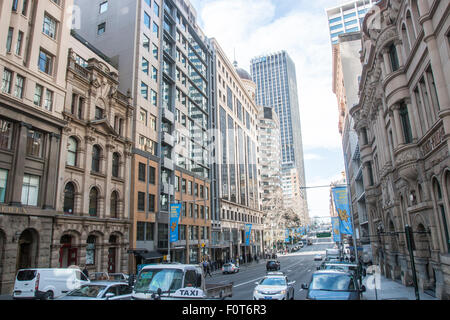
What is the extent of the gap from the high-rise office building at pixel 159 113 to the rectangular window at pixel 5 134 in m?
16.2

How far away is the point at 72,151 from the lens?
1282 inches

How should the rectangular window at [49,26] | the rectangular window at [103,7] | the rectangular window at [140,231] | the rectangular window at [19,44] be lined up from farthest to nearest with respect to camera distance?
the rectangular window at [103,7], the rectangular window at [140,231], the rectangular window at [49,26], the rectangular window at [19,44]

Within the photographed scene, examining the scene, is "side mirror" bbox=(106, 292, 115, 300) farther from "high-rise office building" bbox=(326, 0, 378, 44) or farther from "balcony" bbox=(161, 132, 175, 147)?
"high-rise office building" bbox=(326, 0, 378, 44)

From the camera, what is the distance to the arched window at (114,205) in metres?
37.2

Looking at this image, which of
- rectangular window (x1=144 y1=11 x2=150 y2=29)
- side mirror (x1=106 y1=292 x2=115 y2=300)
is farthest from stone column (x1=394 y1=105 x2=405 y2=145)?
rectangular window (x1=144 y1=11 x2=150 y2=29)

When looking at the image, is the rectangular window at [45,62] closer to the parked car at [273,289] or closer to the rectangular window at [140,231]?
the rectangular window at [140,231]

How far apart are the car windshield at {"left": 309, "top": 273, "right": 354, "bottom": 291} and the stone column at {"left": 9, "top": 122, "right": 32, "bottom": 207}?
75.5ft

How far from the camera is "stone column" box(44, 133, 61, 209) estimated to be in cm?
2834

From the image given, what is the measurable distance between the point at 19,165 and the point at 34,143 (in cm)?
282

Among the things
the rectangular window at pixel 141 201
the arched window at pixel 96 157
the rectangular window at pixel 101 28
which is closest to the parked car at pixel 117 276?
the arched window at pixel 96 157

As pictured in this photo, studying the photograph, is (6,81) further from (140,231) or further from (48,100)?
(140,231)

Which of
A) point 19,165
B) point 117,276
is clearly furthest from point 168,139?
point 117,276

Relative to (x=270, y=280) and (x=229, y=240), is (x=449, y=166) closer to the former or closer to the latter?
(x=270, y=280)
